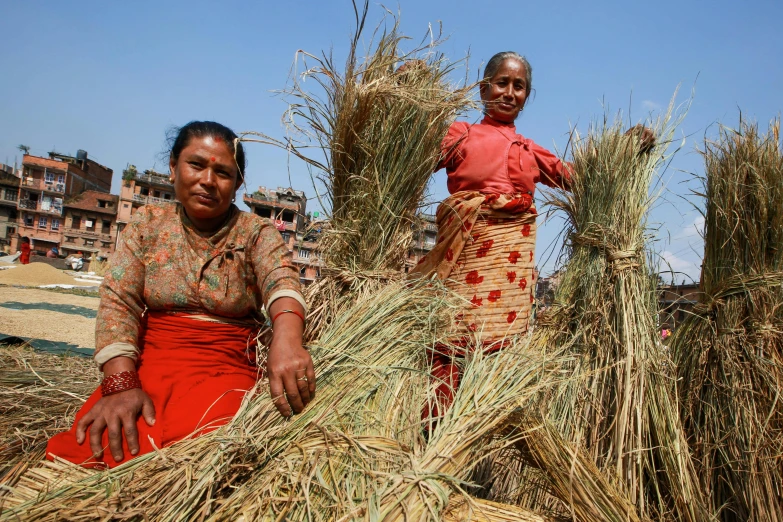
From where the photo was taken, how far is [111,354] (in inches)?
65.1

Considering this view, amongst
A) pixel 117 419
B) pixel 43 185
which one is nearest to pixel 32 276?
pixel 117 419

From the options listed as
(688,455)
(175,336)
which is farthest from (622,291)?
(175,336)

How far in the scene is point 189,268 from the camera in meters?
1.88

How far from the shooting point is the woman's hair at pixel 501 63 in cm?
249

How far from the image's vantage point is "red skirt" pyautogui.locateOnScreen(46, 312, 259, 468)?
4.80 ft

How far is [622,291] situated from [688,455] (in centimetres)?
69

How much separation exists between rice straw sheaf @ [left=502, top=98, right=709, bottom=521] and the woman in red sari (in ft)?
4.02

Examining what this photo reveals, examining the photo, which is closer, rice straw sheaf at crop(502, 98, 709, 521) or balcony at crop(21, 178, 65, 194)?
rice straw sheaf at crop(502, 98, 709, 521)

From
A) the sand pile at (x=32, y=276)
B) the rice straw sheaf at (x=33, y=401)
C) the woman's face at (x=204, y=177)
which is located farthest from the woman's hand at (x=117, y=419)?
the sand pile at (x=32, y=276)

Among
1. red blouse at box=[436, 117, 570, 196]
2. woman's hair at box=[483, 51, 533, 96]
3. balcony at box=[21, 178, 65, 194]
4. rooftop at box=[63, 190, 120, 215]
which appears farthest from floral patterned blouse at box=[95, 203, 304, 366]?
balcony at box=[21, 178, 65, 194]

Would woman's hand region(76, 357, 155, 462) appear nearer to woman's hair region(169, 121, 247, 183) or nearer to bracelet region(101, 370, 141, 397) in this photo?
bracelet region(101, 370, 141, 397)

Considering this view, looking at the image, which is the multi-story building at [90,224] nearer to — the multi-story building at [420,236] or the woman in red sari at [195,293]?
the multi-story building at [420,236]

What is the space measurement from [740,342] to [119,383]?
2301 millimetres

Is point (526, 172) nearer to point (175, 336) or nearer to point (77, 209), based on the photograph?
point (175, 336)
